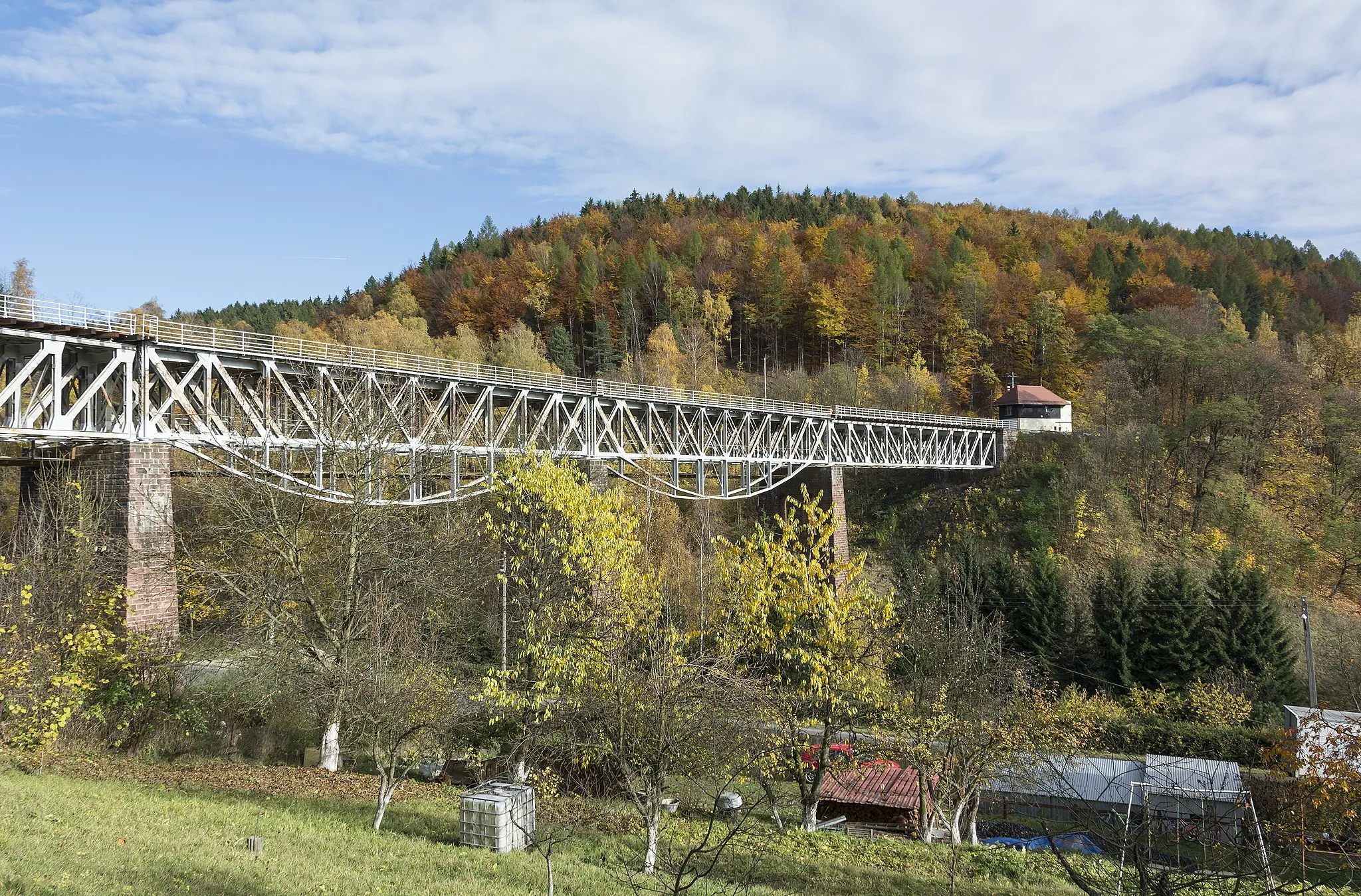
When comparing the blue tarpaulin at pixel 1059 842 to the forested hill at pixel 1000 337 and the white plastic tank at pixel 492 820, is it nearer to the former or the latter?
the white plastic tank at pixel 492 820

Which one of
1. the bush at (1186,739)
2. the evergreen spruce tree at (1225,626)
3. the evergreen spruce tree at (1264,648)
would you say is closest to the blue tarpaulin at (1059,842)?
the bush at (1186,739)

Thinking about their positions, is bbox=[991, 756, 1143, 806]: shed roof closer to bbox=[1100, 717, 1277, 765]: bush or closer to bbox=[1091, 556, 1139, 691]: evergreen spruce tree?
bbox=[1100, 717, 1277, 765]: bush

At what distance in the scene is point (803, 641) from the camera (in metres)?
21.5

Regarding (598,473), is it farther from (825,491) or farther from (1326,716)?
(1326,716)

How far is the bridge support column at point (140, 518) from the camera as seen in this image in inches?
909

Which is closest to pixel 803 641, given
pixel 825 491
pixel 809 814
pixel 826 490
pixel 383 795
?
pixel 809 814

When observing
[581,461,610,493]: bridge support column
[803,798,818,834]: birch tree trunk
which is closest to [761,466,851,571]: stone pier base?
[581,461,610,493]: bridge support column

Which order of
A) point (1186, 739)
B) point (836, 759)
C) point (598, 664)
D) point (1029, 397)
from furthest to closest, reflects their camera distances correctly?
point (1029, 397) < point (1186, 739) < point (836, 759) < point (598, 664)

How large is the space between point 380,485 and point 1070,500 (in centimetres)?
4626

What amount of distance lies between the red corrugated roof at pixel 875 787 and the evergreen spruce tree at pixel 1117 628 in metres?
16.1

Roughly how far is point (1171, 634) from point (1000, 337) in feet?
179

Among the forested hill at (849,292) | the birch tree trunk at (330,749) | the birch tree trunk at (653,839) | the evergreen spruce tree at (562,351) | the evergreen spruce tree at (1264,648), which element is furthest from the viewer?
the forested hill at (849,292)

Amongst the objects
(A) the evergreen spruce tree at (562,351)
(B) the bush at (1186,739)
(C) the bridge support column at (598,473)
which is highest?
(A) the evergreen spruce tree at (562,351)

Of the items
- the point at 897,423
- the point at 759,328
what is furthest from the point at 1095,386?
the point at 759,328
